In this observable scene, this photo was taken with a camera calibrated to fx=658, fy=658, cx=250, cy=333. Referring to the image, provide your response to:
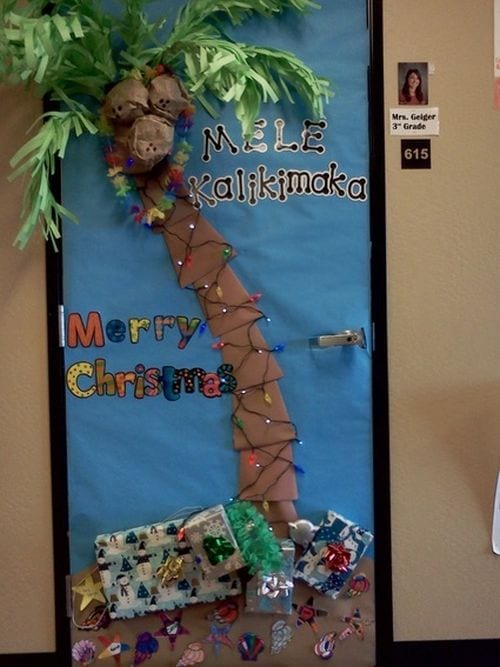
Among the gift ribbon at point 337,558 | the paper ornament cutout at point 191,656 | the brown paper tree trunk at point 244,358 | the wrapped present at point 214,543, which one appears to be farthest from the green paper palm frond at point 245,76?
the paper ornament cutout at point 191,656

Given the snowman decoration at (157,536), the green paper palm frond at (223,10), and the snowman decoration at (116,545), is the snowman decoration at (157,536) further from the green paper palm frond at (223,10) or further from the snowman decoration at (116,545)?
the green paper palm frond at (223,10)

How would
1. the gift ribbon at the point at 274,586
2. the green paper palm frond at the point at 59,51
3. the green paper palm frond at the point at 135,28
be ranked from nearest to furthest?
the green paper palm frond at the point at 59,51, the green paper palm frond at the point at 135,28, the gift ribbon at the point at 274,586

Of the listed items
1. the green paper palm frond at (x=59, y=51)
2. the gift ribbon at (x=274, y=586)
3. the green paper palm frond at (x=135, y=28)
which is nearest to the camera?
the green paper palm frond at (x=59, y=51)

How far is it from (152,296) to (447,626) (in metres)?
1.23

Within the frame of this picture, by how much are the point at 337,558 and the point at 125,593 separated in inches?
22.7

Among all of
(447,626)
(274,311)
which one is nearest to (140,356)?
(274,311)

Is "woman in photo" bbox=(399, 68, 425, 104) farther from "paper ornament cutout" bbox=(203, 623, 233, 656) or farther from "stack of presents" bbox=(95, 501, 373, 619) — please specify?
"paper ornament cutout" bbox=(203, 623, 233, 656)

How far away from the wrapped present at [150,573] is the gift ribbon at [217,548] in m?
0.07

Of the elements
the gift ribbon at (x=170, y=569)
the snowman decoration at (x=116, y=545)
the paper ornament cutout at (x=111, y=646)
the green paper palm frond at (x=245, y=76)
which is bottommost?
the paper ornament cutout at (x=111, y=646)

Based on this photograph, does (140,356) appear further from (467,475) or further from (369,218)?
(467,475)

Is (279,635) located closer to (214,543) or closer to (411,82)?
(214,543)

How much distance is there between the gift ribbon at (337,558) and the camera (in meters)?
1.76

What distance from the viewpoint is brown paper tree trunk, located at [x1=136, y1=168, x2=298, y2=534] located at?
177cm

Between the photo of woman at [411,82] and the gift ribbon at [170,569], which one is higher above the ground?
the photo of woman at [411,82]
